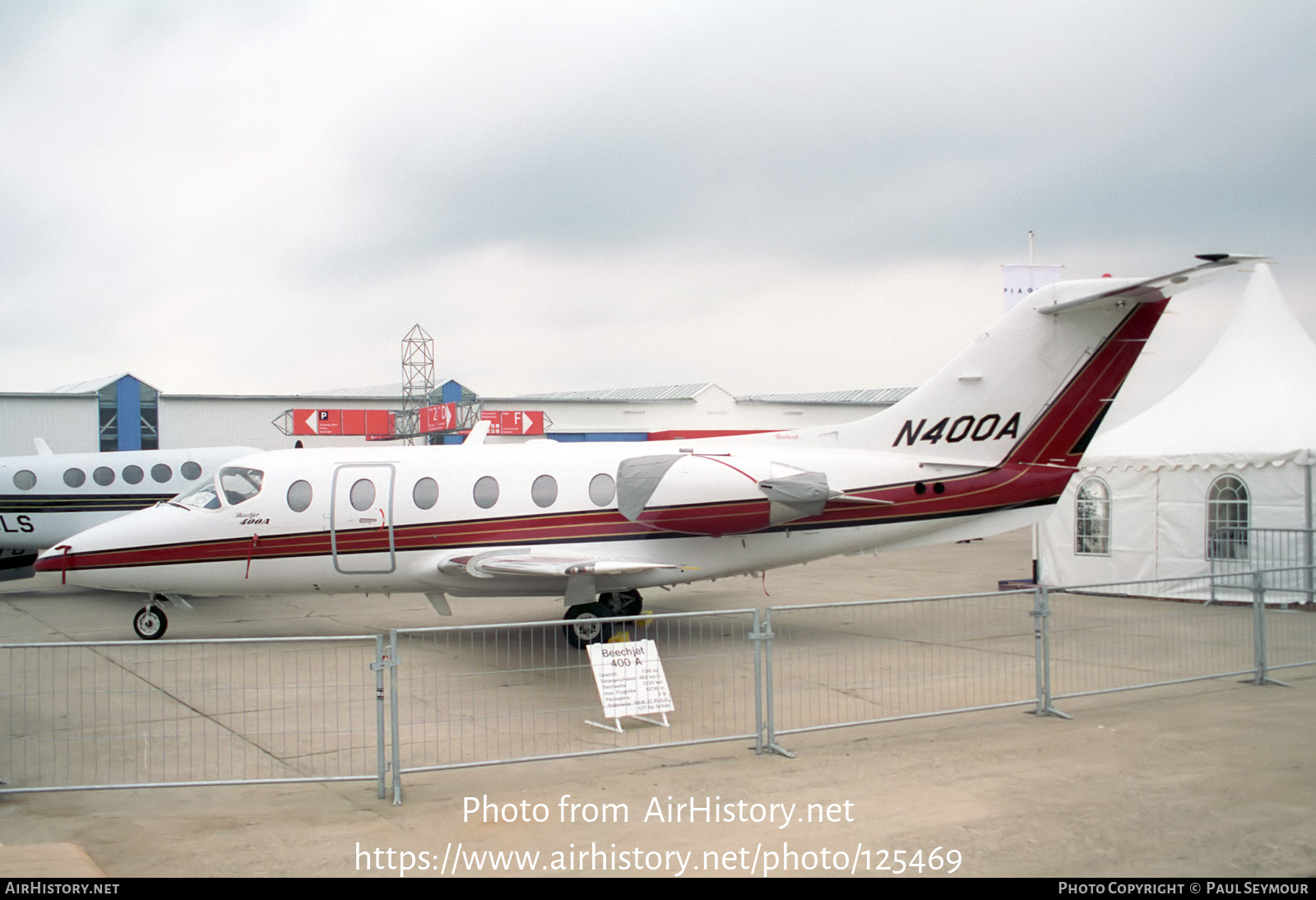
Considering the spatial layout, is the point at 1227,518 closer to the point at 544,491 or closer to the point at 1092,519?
the point at 1092,519

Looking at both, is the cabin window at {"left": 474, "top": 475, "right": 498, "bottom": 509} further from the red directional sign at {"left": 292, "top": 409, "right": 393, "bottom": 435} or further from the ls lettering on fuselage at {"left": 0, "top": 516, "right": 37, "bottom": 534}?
the red directional sign at {"left": 292, "top": 409, "right": 393, "bottom": 435}

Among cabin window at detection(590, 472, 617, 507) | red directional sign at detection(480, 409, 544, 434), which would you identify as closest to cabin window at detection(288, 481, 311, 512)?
cabin window at detection(590, 472, 617, 507)

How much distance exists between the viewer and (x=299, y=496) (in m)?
14.0

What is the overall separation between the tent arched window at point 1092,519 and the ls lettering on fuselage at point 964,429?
21.3 feet

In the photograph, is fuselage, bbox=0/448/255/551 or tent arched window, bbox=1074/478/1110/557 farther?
fuselage, bbox=0/448/255/551

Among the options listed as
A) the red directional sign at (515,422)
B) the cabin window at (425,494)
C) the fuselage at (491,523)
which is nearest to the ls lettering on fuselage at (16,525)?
the fuselage at (491,523)

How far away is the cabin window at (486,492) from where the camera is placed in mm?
13820

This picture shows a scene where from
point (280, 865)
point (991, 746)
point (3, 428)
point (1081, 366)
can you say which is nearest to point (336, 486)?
point (280, 865)

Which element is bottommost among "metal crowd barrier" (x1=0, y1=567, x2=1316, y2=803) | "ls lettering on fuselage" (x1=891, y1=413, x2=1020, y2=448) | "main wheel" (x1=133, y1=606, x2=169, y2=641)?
"metal crowd barrier" (x1=0, y1=567, x2=1316, y2=803)

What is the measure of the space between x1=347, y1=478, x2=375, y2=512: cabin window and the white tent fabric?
1185 cm

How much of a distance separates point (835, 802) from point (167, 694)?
7.62m

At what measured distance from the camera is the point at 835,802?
7.21 metres

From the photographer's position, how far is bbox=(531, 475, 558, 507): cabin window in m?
13.8

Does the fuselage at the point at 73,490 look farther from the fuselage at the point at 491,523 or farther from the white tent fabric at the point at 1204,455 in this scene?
the white tent fabric at the point at 1204,455
